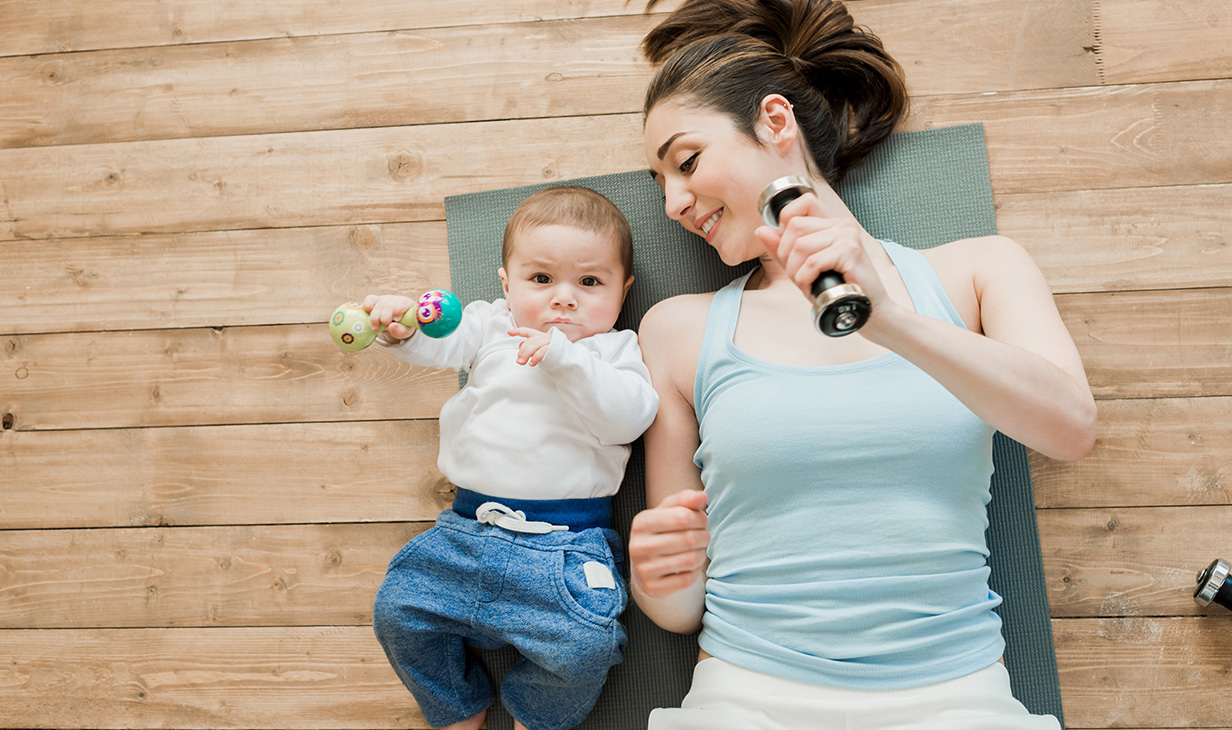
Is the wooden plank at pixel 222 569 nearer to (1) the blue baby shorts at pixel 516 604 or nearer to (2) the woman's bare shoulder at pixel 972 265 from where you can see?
(1) the blue baby shorts at pixel 516 604

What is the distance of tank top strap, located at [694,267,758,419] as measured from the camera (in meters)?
1.22

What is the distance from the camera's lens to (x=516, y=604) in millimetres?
1259

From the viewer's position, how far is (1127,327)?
1435 mm

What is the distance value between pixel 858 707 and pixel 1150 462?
0.79 meters

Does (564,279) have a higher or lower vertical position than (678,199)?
lower

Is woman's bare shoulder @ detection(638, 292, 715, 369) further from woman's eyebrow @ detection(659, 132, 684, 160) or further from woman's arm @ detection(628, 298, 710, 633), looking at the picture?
woman's eyebrow @ detection(659, 132, 684, 160)

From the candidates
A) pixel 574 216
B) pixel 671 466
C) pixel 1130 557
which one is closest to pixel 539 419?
pixel 671 466

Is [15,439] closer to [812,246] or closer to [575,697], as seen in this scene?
[575,697]

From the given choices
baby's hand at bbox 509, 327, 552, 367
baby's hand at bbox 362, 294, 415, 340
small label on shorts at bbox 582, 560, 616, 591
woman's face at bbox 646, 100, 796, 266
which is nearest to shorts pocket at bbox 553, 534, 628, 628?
small label on shorts at bbox 582, 560, 616, 591

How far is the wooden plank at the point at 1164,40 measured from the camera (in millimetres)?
1479

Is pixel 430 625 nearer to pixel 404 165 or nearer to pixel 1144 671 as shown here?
pixel 404 165

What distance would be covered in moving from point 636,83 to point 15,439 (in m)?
1.50

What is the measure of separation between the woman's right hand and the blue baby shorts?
17 centimetres

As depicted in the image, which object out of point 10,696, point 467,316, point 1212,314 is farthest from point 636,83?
point 10,696
